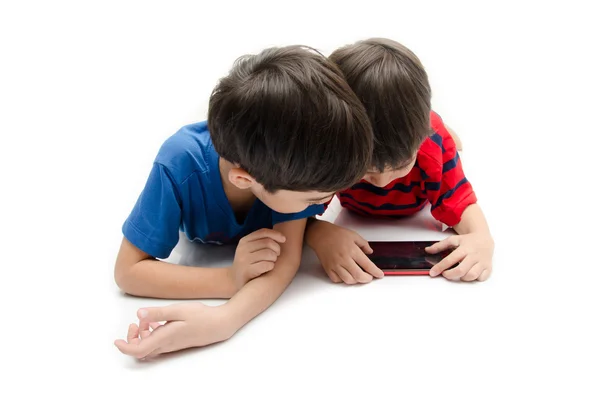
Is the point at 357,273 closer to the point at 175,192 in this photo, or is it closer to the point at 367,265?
the point at 367,265

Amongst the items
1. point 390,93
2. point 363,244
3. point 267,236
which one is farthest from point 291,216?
point 390,93

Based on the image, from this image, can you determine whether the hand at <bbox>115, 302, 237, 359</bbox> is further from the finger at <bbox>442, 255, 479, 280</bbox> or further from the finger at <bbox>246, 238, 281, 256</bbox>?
the finger at <bbox>442, 255, 479, 280</bbox>

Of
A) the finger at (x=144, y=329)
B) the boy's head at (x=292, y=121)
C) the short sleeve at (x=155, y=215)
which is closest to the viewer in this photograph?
the boy's head at (x=292, y=121)

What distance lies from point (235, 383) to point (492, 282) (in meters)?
0.54

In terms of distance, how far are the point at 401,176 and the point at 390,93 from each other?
20 cm

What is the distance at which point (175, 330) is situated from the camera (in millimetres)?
1053

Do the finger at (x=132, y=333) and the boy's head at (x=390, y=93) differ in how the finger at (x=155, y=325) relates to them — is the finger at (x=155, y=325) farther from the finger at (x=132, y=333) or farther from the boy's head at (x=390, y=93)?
the boy's head at (x=390, y=93)

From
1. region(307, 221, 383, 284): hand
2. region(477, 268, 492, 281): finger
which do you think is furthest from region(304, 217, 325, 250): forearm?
region(477, 268, 492, 281): finger

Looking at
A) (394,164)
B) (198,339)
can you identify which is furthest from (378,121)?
(198,339)

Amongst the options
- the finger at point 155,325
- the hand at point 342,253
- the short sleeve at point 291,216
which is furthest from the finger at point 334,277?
the finger at point 155,325

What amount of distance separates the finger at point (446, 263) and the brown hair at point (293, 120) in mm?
348

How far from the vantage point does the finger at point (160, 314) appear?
40.9 inches

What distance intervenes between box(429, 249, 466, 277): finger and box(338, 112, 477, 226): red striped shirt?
0.13 meters

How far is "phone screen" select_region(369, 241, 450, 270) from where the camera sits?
51.1 inches
